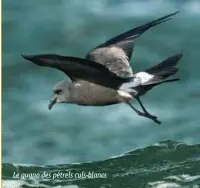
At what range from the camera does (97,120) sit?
26.2 feet

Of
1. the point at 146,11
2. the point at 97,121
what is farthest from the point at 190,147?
the point at 146,11

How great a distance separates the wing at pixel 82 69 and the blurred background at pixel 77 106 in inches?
23.4

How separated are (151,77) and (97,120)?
1.09m

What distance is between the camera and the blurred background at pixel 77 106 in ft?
26.0

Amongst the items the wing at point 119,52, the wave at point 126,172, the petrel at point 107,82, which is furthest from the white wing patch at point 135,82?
the wave at point 126,172

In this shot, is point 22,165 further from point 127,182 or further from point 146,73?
point 146,73

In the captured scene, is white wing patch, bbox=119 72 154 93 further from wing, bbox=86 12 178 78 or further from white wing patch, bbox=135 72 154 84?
wing, bbox=86 12 178 78

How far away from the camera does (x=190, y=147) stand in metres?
8.05

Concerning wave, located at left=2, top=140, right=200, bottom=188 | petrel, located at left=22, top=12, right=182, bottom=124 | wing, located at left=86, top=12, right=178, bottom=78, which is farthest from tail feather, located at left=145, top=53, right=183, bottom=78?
wave, located at left=2, top=140, right=200, bottom=188

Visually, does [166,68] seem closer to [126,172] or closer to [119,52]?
[119,52]

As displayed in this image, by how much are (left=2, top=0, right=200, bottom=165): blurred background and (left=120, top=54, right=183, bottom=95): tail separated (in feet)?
1.81

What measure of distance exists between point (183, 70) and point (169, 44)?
363 mm

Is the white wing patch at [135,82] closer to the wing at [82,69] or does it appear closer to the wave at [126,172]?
the wing at [82,69]

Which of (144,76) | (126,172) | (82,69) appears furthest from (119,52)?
(126,172)
